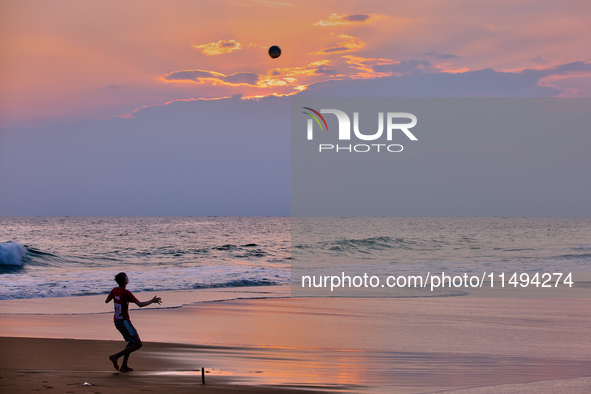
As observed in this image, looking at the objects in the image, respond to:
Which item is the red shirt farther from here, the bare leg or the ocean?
the ocean

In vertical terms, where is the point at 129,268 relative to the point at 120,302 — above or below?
below

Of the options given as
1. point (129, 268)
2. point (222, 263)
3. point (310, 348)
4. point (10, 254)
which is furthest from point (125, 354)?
point (10, 254)

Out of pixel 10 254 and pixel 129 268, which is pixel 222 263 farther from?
pixel 10 254

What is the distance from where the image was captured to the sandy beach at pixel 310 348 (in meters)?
6.82

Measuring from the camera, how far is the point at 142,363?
785 centimetres

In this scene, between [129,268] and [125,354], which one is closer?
[125,354]

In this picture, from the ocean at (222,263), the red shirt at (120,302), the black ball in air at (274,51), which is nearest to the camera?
the red shirt at (120,302)

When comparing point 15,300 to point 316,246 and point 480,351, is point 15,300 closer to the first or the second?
point 480,351


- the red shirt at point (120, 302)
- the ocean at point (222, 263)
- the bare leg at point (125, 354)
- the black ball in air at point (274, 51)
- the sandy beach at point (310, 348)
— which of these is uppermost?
the black ball in air at point (274, 51)

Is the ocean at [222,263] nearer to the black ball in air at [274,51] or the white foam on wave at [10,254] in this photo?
the white foam on wave at [10,254]

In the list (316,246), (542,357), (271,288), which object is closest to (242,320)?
(542,357)

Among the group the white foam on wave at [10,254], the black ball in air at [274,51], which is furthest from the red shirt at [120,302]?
the white foam on wave at [10,254]

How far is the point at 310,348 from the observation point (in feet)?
29.5

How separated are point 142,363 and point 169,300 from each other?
7871 millimetres
